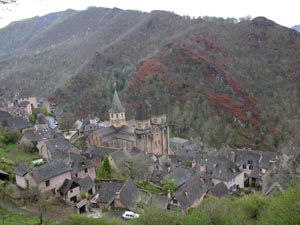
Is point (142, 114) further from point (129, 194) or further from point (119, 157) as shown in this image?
point (129, 194)

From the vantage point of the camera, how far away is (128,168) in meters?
42.8

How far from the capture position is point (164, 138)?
62.5m

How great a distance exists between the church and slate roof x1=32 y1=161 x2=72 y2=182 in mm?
24031

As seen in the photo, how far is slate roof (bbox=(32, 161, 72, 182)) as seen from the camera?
32.8m

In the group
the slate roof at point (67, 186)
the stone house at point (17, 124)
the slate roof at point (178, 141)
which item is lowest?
the slate roof at point (178, 141)

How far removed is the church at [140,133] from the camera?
5966cm

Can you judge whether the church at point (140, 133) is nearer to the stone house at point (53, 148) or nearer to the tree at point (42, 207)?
the stone house at point (53, 148)

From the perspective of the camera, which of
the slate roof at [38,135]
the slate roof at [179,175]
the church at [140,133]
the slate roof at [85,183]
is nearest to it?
the slate roof at [85,183]

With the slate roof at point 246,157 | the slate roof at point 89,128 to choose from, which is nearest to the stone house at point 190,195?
the slate roof at point 246,157

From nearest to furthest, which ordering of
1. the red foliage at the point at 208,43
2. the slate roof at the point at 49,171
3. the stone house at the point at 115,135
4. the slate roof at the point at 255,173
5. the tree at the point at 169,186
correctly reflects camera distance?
the slate roof at the point at 49,171, the tree at the point at 169,186, the slate roof at the point at 255,173, the stone house at the point at 115,135, the red foliage at the point at 208,43

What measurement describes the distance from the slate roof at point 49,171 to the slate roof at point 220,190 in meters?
17.7

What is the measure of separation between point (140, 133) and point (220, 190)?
1945 centimetres

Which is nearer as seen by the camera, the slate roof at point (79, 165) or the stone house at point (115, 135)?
the slate roof at point (79, 165)

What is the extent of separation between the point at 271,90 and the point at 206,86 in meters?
18.7
